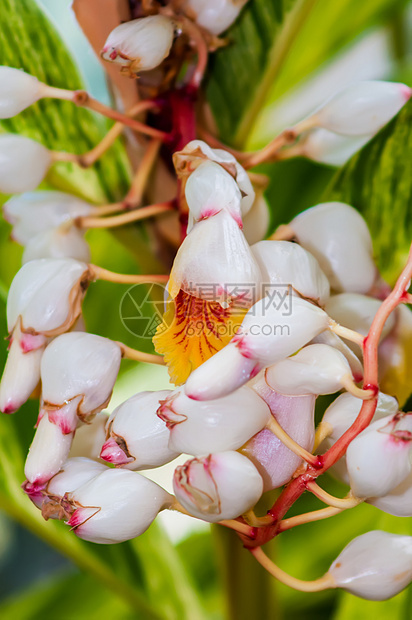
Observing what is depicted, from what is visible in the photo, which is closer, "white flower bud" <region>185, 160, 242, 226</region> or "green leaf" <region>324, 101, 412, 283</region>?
"white flower bud" <region>185, 160, 242, 226</region>

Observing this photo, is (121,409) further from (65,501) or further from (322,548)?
(322,548)

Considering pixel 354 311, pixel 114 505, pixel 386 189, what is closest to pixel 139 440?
pixel 114 505

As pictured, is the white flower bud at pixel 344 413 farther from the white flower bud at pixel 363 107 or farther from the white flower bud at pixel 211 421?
the white flower bud at pixel 363 107

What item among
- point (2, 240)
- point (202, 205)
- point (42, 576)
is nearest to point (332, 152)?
point (202, 205)

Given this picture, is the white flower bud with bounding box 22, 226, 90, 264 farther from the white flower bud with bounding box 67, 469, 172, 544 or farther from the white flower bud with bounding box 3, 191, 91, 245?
the white flower bud with bounding box 67, 469, 172, 544

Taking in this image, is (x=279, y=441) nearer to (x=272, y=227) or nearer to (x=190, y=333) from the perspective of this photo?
(x=190, y=333)

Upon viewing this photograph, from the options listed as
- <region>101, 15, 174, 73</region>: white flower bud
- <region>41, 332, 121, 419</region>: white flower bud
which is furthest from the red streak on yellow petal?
<region>101, 15, 174, 73</region>: white flower bud
